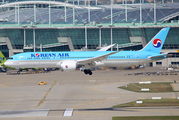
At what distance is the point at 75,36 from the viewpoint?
128 m

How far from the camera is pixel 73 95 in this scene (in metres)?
70.7

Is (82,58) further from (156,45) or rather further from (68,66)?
(156,45)

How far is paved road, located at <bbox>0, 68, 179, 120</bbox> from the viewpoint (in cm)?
5438

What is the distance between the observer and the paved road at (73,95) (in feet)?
178

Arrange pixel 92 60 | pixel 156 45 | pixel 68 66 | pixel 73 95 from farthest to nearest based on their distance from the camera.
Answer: pixel 156 45
pixel 92 60
pixel 73 95
pixel 68 66

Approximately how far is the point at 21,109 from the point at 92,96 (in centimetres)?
1718

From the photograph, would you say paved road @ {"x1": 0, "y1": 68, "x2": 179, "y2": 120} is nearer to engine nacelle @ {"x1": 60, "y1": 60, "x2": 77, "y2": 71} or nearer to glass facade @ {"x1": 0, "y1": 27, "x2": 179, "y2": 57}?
engine nacelle @ {"x1": 60, "y1": 60, "x2": 77, "y2": 71}

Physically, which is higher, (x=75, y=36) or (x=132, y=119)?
(x=75, y=36)

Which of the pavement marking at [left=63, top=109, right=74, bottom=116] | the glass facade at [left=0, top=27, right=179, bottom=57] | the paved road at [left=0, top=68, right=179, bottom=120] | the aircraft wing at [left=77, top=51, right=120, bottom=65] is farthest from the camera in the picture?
the glass facade at [left=0, top=27, right=179, bottom=57]

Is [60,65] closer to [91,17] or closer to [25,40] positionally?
[25,40]

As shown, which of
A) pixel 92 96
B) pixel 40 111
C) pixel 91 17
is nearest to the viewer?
pixel 40 111

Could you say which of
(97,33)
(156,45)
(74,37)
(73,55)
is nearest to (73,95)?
(73,55)

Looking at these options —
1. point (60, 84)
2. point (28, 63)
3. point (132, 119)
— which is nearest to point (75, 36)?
point (60, 84)

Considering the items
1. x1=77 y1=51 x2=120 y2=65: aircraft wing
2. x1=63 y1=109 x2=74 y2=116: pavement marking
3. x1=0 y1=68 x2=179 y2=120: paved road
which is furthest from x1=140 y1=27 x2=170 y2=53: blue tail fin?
x1=63 y1=109 x2=74 y2=116: pavement marking
